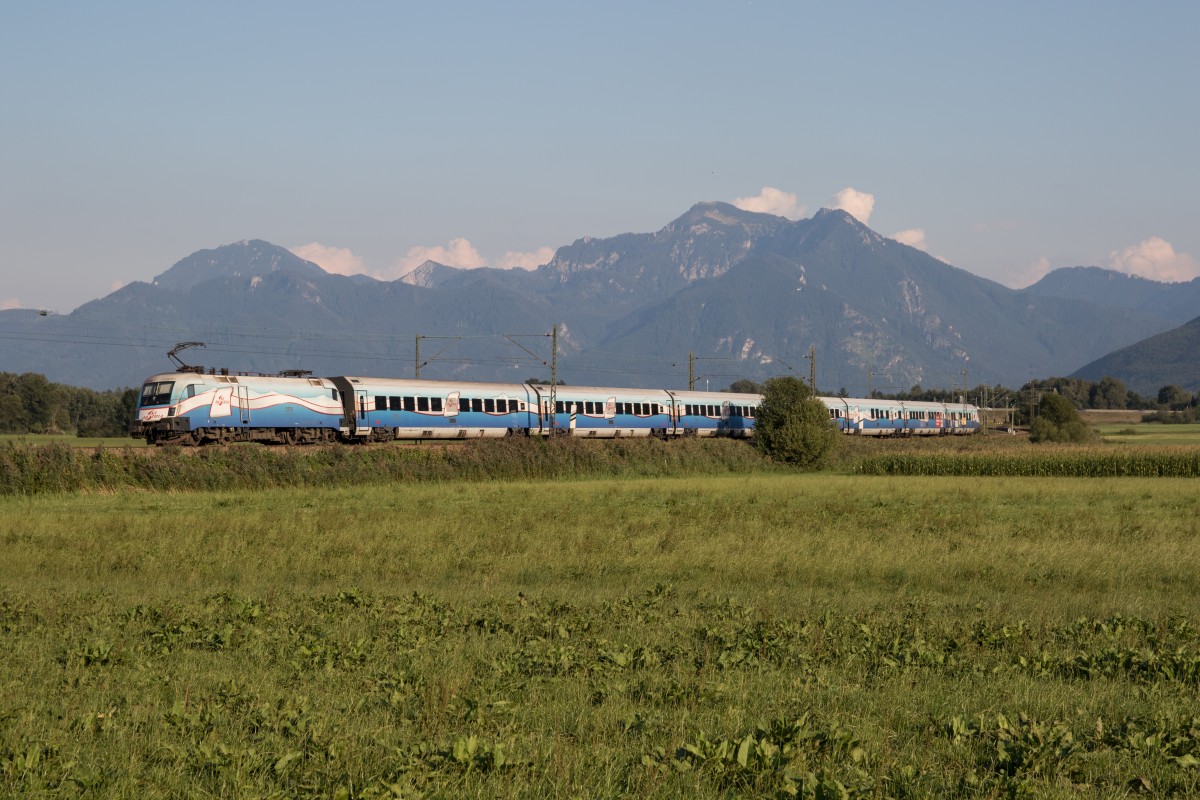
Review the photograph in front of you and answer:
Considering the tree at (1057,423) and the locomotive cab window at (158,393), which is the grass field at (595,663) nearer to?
the locomotive cab window at (158,393)

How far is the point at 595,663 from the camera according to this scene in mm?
12805

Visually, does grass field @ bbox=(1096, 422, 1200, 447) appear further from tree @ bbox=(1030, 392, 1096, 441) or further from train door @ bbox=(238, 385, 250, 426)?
train door @ bbox=(238, 385, 250, 426)

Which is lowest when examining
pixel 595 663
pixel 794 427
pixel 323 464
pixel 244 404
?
pixel 595 663

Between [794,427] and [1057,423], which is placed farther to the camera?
[1057,423]

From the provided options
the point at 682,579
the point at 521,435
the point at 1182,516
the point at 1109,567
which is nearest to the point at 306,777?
the point at 682,579

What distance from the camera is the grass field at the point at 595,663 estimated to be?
8.84 metres

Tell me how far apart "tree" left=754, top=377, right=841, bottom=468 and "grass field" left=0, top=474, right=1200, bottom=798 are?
43118 millimetres

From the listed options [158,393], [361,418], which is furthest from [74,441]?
[158,393]

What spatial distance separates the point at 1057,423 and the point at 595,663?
4144 inches

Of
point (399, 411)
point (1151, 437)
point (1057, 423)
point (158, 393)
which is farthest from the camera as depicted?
point (1151, 437)

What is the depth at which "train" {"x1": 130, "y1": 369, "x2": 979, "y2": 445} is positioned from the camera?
50125 mm

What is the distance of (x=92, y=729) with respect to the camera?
9852 mm

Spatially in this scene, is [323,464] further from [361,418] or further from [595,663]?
[595,663]

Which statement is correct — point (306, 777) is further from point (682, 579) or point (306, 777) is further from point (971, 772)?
point (682, 579)
